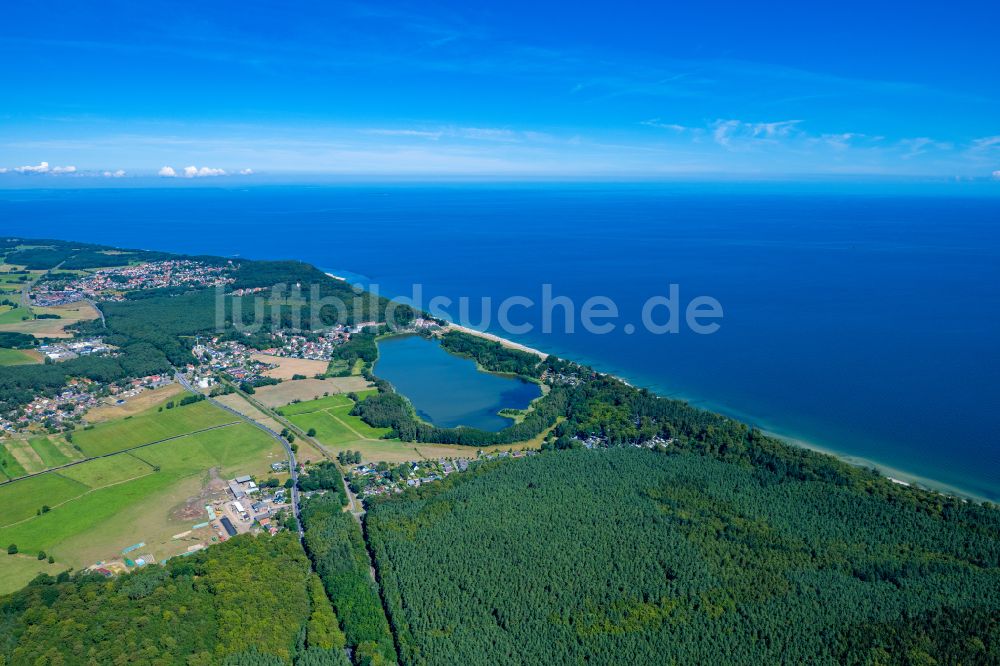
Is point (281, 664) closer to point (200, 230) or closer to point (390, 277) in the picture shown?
point (390, 277)

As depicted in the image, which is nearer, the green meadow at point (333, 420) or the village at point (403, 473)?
the village at point (403, 473)

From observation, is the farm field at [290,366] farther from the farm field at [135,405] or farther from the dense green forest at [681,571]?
the dense green forest at [681,571]

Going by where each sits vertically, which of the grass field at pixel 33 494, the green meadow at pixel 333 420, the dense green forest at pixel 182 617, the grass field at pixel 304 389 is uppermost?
the grass field at pixel 304 389

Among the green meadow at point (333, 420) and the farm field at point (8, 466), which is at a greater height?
the green meadow at point (333, 420)

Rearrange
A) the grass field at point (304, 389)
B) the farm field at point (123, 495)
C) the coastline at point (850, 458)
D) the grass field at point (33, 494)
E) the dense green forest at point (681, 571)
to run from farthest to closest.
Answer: the grass field at point (304, 389) → the coastline at point (850, 458) → the grass field at point (33, 494) → the farm field at point (123, 495) → the dense green forest at point (681, 571)

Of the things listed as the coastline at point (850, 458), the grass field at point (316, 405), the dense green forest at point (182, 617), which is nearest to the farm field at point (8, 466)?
the dense green forest at point (182, 617)

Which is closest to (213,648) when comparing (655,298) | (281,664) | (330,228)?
(281,664)

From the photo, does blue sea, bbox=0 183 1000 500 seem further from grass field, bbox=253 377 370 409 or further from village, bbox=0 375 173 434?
village, bbox=0 375 173 434
